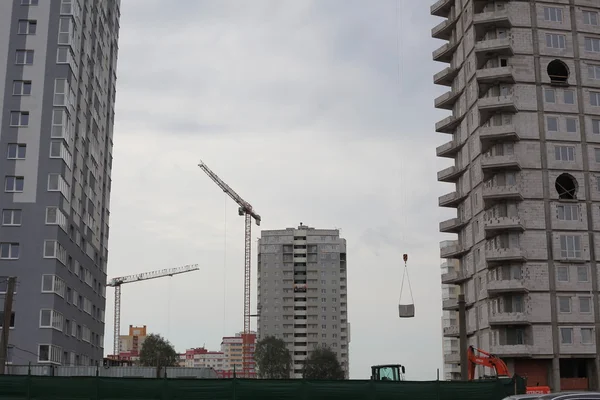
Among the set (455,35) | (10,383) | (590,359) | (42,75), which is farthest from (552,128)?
(10,383)

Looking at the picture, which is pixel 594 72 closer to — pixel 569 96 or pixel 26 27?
pixel 569 96

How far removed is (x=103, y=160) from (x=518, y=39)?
57.7 meters

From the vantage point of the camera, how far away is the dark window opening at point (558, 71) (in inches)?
3529

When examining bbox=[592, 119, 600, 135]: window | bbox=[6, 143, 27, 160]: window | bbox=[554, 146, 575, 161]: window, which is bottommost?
bbox=[6, 143, 27, 160]: window

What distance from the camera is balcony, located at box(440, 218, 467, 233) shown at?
96031mm

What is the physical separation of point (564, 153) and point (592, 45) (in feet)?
46.4

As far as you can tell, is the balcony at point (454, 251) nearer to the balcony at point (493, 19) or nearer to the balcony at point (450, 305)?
the balcony at point (450, 305)

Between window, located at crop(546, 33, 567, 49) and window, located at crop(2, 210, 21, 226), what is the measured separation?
61.1 metres

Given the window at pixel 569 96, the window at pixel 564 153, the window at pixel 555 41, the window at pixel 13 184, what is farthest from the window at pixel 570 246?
the window at pixel 13 184

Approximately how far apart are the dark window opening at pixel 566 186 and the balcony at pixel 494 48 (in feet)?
50.3

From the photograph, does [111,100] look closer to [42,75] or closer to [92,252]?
[92,252]

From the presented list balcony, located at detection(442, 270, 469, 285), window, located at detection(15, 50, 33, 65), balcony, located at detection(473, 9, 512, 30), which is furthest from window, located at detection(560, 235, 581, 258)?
window, located at detection(15, 50, 33, 65)

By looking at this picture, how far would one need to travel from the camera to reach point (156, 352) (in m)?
144

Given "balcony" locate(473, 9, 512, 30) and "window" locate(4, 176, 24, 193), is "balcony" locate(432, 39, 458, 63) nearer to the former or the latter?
"balcony" locate(473, 9, 512, 30)
